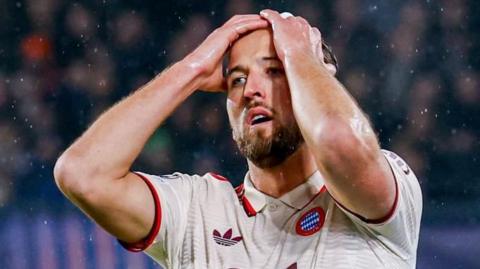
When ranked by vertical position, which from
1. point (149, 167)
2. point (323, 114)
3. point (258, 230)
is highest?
Answer: point (323, 114)

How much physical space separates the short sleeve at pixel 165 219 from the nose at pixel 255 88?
29 cm

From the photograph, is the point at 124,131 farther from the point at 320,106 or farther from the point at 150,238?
the point at 320,106

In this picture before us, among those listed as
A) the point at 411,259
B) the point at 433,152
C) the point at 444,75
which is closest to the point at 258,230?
the point at 411,259

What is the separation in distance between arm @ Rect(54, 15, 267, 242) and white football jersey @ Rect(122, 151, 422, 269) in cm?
5

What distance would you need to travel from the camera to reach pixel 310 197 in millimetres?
2080

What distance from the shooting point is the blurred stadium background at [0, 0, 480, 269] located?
402 centimetres

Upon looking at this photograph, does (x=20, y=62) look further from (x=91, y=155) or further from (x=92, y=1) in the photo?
(x=91, y=155)

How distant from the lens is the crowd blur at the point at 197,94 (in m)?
4.28

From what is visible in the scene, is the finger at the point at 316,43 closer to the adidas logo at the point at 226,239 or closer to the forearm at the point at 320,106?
the forearm at the point at 320,106

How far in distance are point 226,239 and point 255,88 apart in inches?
14.4

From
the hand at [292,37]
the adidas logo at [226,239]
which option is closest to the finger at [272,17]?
the hand at [292,37]

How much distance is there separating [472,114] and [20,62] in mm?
2412

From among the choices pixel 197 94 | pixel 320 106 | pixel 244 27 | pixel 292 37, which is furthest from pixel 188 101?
pixel 320 106

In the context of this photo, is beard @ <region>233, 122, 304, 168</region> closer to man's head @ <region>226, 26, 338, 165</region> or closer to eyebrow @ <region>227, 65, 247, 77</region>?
man's head @ <region>226, 26, 338, 165</region>
